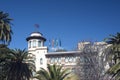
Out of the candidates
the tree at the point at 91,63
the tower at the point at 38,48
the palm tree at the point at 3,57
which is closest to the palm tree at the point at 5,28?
the palm tree at the point at 3,57

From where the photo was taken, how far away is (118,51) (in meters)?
47.8

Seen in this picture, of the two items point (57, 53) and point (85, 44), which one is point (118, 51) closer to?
point (85, 44)

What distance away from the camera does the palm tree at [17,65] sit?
5481 cm

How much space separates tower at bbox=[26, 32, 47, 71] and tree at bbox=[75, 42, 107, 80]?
917 inches

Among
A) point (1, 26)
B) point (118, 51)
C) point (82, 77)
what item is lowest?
point (82, 77)

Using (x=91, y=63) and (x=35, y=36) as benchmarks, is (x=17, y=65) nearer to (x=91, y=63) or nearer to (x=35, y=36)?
(x=91, y=63)

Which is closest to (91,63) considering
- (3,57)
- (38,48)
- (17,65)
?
(17,65)

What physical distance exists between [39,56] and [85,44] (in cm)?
2437

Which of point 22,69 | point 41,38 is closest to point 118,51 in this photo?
point 22,69

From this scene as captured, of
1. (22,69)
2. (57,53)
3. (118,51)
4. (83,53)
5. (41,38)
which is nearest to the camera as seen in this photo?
(118,51)

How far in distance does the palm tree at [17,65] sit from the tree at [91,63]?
11.7 m

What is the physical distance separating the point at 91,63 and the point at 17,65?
1626 cm

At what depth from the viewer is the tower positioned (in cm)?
8706

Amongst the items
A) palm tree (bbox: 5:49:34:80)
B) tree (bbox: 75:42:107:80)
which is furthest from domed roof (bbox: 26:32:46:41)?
palm tree (bbox: 5:49:34:80)
